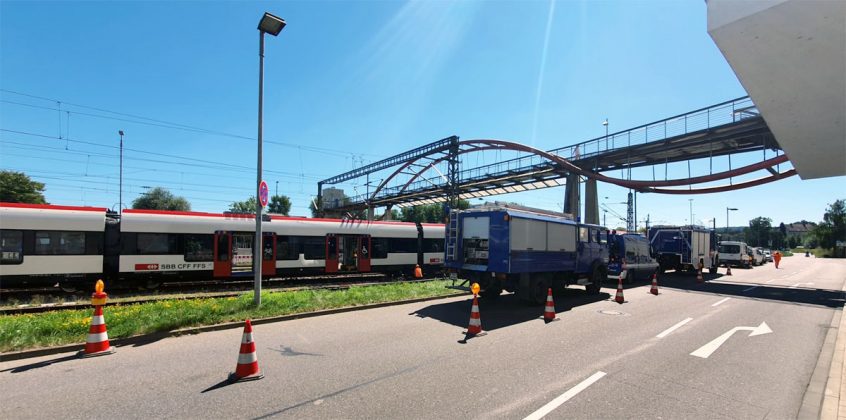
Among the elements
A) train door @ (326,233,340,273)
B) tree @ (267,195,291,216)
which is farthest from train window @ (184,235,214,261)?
tree @ (267,195,291,216)

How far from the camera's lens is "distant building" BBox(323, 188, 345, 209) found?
238 feet

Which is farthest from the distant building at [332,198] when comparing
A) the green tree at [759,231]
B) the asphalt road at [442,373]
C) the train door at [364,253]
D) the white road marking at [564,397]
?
the green tree at [759,231]

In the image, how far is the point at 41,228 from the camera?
13.1m

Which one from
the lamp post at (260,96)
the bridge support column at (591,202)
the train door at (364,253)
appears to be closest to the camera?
the lamp post at (260,96)

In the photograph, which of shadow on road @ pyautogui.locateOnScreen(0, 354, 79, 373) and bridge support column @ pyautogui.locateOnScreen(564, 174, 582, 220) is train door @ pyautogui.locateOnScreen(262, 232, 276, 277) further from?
bridge support column @ pyautogui.locateOnScreen(564, 174, 582, 220)

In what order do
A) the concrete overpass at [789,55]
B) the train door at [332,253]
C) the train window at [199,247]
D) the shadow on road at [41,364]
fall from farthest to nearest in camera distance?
the train door at [332,253]
the train window at [199,247]
the shadow on road at [41,364]
the concrete overpass at [789,55]

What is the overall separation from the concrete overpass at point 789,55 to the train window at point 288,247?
1678 centimetres

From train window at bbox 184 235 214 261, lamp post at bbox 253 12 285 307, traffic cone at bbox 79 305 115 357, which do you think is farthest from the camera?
train window at bbox 184 235 214 261

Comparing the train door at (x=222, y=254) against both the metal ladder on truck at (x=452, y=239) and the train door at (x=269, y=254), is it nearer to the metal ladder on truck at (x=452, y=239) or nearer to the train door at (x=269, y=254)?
the train door at (x=269, y=254)

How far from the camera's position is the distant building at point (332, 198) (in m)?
72.6

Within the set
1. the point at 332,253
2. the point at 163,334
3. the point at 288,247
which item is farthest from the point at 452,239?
the point at 288,247

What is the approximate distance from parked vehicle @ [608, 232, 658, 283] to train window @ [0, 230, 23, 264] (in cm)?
2185

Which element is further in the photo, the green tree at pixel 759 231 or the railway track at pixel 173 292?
the green tree at pixel 759 231

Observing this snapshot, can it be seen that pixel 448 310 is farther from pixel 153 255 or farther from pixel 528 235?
pixel 153 255
